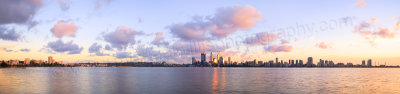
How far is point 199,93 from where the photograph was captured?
51.5 metres

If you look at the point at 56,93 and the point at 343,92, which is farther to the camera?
the point at 343,92

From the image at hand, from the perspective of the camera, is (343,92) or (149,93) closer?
(149,93)

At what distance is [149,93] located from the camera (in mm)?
51781

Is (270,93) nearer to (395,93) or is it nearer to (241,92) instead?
(241,92)

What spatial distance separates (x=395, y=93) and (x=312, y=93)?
52.6ft

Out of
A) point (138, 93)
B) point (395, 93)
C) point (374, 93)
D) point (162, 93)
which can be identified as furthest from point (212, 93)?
point (395, 93)

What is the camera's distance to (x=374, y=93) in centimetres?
5366

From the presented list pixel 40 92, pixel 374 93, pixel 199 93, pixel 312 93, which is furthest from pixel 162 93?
pixel 374 93

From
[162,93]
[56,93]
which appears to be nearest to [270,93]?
[162,93]

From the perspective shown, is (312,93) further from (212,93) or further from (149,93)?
(149,93)

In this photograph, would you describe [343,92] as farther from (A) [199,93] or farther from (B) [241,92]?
(A) [199,93]

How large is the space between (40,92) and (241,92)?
37.8m

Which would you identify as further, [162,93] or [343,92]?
[343,92]

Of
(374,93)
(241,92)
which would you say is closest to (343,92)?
(374,93)
